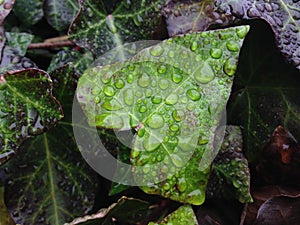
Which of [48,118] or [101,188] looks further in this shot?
[101,188]

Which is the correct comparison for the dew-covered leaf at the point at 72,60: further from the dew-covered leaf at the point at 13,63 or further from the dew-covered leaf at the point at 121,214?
the dew-covered leaf at the point at 121,214

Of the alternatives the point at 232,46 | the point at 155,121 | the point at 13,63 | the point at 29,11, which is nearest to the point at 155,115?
the point at 155,121

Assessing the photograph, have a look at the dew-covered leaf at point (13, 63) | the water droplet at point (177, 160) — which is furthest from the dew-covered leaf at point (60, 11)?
the water droplet at point (177, 160)

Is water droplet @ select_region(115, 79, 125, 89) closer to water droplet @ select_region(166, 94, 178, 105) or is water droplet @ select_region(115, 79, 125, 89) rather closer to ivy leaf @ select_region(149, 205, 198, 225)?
water droplet @ select_region(166, 94, 178, 105)

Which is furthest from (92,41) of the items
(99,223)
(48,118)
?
→ (99,223)

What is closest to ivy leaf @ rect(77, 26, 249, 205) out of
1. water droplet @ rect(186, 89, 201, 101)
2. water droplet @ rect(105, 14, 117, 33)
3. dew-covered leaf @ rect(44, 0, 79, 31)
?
water droplet @ rect(186, 89, 201, 101)

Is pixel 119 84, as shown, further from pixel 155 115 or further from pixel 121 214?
pixel 121 214

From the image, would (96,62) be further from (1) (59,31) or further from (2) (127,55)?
(1) (59,31)
